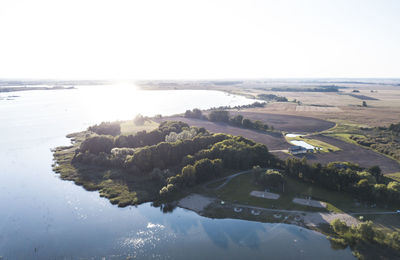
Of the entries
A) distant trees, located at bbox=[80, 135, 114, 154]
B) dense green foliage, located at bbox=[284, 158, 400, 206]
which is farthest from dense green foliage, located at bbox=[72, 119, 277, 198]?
dense green foliage, located at bbox=[284, 158, 400, 206]

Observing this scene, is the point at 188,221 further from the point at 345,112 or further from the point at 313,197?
the point at 345,112

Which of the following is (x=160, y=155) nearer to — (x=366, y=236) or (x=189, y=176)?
(x=189, y=176)

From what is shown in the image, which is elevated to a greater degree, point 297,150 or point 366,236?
point 297,150

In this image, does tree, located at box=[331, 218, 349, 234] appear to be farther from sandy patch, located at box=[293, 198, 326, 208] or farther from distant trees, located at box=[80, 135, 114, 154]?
distant trees, located at box=[80, 135, 114, 154]

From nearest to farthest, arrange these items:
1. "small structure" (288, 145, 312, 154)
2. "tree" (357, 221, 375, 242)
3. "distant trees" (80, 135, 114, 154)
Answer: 1. "tree" (357, 221, 375, 242)
2. "small structure" (288, 145, 312, 154)
3. "distant trees" (80, 135, 114, 154)

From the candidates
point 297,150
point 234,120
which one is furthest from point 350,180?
point 234,120

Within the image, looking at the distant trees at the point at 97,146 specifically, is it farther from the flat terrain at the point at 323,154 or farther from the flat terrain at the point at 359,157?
the flat terrain at the point at 359,157
